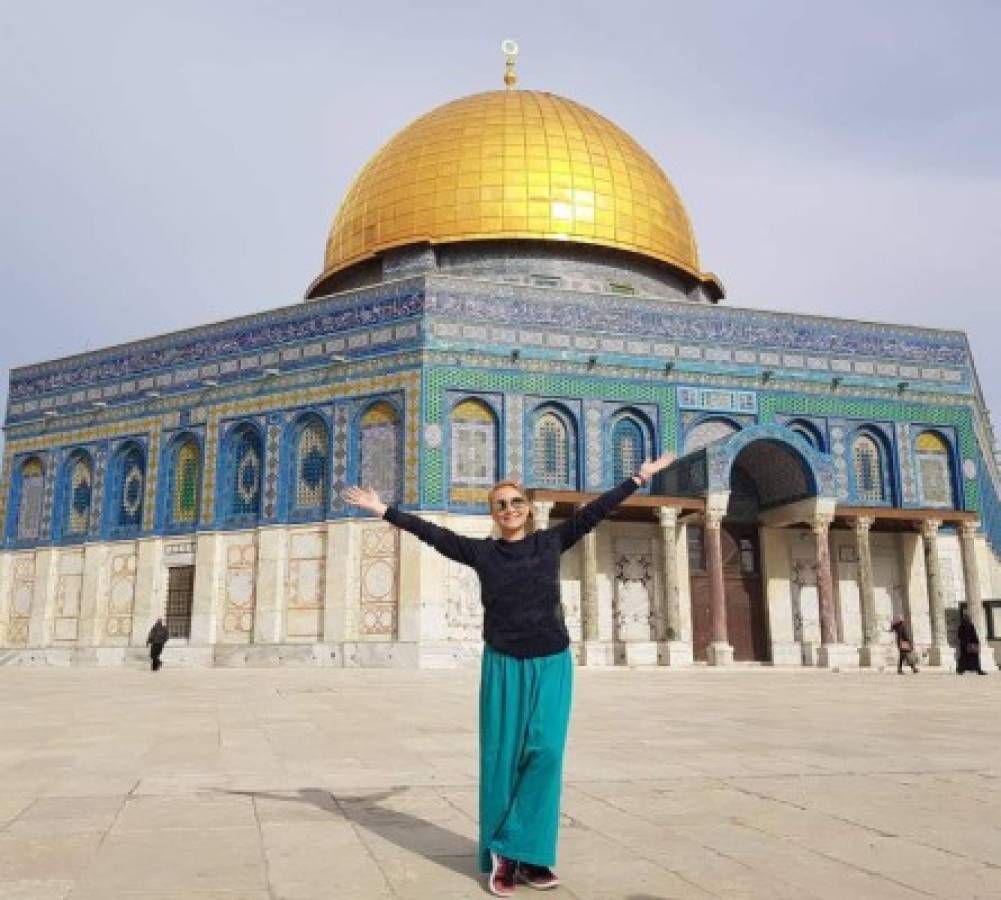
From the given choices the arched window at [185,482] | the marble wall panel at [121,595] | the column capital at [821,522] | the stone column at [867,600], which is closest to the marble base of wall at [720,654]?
the stone column at [867,600]

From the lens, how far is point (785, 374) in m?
23.0

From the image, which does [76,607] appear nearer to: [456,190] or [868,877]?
[456,190]

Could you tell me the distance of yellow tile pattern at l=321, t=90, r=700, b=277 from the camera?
79.9ft

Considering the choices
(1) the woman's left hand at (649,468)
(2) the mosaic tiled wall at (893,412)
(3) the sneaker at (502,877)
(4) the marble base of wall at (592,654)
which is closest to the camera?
(3) the sneaker at (502,877)

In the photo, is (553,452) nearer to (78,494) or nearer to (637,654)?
(637,654)

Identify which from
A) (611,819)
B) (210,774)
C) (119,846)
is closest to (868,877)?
(611,819)

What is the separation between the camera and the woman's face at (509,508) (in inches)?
145

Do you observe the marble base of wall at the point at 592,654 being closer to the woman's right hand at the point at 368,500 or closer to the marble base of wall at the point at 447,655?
the marble base of wall at the point at 447,655

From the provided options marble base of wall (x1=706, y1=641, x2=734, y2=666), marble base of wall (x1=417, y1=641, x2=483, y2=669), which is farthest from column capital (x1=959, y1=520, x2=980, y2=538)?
marble base of wall (x1=417, y1=641, x2=483, y2=669)

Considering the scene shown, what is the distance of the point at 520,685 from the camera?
3.46 m

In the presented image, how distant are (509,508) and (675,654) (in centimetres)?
1722

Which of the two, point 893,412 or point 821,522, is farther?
point 893,412

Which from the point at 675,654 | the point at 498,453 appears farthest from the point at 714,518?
the point at 498,453

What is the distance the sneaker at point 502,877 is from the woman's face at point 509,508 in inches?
46.6
